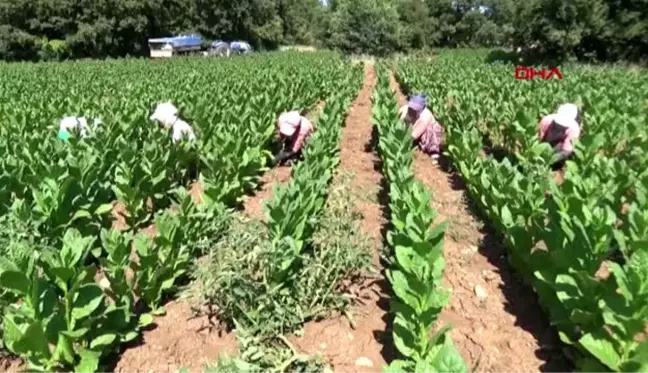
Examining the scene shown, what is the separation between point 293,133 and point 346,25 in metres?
44.1

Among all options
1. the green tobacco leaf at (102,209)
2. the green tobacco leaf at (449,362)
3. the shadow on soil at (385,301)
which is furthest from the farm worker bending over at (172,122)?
the green tobacco leaf at (449,362)

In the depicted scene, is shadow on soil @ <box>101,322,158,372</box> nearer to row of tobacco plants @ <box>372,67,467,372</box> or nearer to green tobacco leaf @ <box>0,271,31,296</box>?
green tobacco leaf @ <box>0,271,31,296</box>

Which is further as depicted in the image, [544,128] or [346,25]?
[346,25]

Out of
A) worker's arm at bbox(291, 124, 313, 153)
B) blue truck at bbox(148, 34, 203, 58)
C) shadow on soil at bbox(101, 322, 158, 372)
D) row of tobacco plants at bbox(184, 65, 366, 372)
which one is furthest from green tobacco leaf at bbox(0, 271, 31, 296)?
blue truck at bbox(148, 34, 203, 58)

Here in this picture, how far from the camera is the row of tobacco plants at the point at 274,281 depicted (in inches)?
150

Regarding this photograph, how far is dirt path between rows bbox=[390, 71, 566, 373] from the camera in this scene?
3.77m

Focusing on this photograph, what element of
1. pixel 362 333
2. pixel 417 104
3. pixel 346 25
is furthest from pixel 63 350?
pixel 346 25

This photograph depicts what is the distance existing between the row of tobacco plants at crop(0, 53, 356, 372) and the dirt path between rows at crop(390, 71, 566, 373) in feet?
7.27

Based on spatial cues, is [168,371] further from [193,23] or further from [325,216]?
[193,23]

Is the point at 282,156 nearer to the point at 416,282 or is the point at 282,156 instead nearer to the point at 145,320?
the point at 145,320

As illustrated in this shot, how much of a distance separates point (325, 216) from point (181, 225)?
5.22ft

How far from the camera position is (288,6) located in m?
89.2

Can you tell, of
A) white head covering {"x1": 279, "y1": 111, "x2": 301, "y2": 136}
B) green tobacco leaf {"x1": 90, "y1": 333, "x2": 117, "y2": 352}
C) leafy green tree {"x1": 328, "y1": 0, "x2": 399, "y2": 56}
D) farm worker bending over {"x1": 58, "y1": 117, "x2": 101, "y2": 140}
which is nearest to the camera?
green tobacco leaf {"x1": 90, "y1": 333, "x2": 117, "y2": 352}

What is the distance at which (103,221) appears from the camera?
562 cm
